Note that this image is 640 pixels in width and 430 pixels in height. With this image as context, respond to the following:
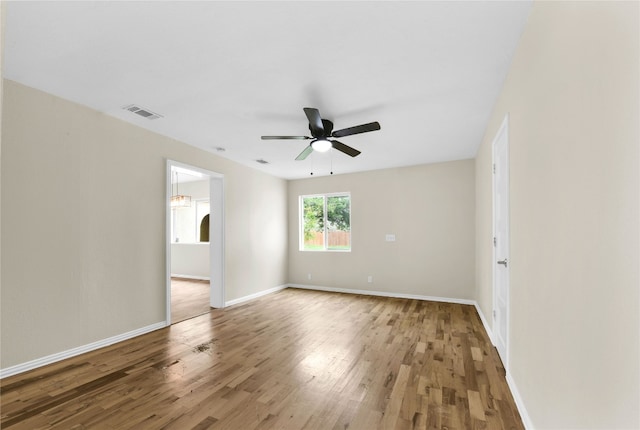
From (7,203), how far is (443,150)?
529 centimetres

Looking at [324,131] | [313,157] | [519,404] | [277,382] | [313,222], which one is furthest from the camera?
[313,222]

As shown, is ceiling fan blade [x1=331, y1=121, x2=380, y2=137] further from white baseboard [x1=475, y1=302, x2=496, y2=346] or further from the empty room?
white baseboard [x1=475, y1=302, x2=496, y2=346]

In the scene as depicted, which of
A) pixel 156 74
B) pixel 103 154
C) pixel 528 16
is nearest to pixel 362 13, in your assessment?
pixel 528 16

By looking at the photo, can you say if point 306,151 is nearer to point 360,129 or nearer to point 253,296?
point 360,129

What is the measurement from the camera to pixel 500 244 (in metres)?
2.93

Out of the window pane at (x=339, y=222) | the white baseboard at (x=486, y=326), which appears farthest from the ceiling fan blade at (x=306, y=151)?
the white baseboard at (x=486, y=326)

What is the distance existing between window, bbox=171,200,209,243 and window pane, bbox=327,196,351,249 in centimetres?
365

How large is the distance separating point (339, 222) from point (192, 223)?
14.5 ft

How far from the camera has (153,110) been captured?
3.17 metres

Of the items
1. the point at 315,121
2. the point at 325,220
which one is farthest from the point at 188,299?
the point at 315,121

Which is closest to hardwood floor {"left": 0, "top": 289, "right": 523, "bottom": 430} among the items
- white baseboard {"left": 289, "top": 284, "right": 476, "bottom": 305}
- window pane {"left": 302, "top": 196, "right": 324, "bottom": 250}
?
white baseboard {"left": 289, "top": 284, "right": 476, "bottom": 305}

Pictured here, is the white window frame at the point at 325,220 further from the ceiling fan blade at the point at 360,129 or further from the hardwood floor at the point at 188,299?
the ceiling fan blade at the point at 360,129

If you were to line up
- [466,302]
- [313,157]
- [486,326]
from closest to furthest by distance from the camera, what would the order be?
1. [486,326]
2. [313,157]
3. [466,302]

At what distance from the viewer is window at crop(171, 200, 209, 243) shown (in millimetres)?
8008
